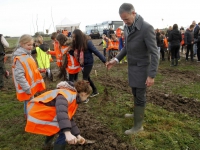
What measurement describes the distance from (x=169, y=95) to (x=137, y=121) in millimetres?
2541

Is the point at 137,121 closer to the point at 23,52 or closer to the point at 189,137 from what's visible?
the point at 189,137

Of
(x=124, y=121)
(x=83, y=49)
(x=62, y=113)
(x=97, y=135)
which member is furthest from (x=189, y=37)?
(x=62, y=113)

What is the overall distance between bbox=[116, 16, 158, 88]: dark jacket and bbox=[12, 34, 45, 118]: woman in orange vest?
1.84m

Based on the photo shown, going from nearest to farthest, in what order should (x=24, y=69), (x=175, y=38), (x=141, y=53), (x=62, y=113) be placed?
1. (x=62, y=113)
2. (x=141, y=53)
3. (x=24, y=69)
4. (x=175, y=38)

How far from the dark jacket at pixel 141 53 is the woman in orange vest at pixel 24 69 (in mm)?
1838

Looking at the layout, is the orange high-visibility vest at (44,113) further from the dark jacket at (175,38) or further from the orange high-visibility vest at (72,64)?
the dark jacket at (175,38)

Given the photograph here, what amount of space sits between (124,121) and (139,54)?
151 cm

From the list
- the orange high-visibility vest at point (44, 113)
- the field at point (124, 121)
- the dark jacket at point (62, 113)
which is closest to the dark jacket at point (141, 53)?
the field at point (124, 121)

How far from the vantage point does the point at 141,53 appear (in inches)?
137

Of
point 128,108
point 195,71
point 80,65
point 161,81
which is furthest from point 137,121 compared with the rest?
point 195,71

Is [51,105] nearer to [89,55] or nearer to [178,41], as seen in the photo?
[89,55]

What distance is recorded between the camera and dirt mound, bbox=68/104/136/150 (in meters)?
3.34

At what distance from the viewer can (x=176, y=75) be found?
8664 mm

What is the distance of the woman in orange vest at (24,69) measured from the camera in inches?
148
